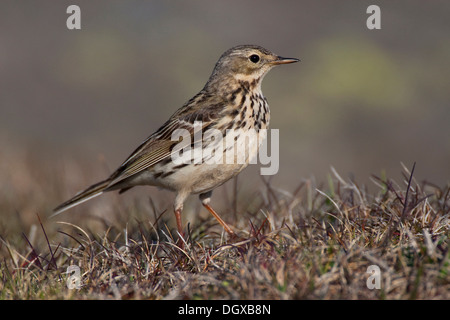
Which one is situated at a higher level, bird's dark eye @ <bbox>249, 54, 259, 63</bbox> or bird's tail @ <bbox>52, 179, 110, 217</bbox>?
bird's dark eye @ <bbox>249, 54, 259, 63</bbox>

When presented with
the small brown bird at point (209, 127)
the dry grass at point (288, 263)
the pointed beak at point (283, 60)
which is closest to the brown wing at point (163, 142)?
the small brown bird at point (209, 127)

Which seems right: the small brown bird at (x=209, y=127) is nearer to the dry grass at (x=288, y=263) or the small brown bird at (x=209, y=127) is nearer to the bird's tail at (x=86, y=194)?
the bird's tail at (x=86, y=194)

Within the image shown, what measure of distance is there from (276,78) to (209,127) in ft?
39.9

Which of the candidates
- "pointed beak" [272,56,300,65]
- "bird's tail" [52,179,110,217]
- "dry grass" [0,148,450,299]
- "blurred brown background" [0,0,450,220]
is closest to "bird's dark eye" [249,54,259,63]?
"pointed beak" [272,56,300,65]

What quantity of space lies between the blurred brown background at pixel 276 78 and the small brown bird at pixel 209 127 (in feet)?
20.3

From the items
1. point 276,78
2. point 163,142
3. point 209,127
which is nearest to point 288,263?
point 209,127

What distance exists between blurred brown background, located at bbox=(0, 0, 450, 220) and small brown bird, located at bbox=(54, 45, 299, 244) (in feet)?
20.3

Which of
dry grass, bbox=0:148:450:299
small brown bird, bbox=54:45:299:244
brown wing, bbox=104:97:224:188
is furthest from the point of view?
brown wing, bbox=104:97:224:188

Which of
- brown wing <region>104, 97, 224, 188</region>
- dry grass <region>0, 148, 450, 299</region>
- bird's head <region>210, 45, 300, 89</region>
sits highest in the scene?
bird's head <region>210, 45, 300, 89</region>

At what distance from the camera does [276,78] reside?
18406 millimetres

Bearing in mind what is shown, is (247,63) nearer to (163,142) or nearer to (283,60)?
Result: (283,60)

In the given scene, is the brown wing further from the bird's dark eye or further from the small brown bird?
the bird's dark eye

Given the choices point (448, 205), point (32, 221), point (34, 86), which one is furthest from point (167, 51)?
point (448, 205)

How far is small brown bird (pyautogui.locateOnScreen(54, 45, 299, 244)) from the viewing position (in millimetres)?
6520
